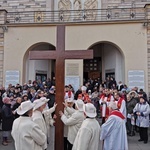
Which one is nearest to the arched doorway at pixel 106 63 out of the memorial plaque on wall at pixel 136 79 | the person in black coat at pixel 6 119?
the memorial plaque on wall at pixel 136 79

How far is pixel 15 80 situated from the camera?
679 inches

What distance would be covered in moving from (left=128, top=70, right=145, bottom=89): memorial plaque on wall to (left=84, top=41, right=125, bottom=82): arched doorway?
1620 mm

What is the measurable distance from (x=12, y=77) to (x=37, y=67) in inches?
108

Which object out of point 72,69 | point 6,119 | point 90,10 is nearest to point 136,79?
point 72,69

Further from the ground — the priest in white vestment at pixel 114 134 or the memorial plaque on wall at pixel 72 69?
the memorial plaque on wall at pixel 72 69

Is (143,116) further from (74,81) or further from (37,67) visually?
(37,67)

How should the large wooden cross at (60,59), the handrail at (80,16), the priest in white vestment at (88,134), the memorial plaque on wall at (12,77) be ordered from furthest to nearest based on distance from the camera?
the handrail at (80,16) < the memorial plaque on wall at (12,77) < the large wooden cross at (60,59) < the priest in white vestment at (88,134)

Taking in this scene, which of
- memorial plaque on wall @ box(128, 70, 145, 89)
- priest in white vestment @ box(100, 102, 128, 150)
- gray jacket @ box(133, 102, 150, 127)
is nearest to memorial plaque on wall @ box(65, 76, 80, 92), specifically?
memorial plaque on wall @ box(128, 70, 145, 89)

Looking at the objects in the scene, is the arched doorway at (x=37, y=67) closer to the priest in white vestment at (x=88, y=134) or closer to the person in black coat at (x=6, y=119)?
the person in black coat at (x=6, y=119)

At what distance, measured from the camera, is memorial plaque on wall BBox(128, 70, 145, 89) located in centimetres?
1611

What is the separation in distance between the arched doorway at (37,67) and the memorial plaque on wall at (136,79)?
6666mm

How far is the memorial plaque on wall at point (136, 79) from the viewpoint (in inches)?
634

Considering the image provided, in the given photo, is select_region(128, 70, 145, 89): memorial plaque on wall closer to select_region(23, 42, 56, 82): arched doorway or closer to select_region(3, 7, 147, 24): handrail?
select_region(3, 7, 147, 24): handrail

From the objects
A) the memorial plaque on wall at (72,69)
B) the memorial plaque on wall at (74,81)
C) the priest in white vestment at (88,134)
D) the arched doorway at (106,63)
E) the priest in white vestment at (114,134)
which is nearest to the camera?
the priest in white vestment at (88,134)
